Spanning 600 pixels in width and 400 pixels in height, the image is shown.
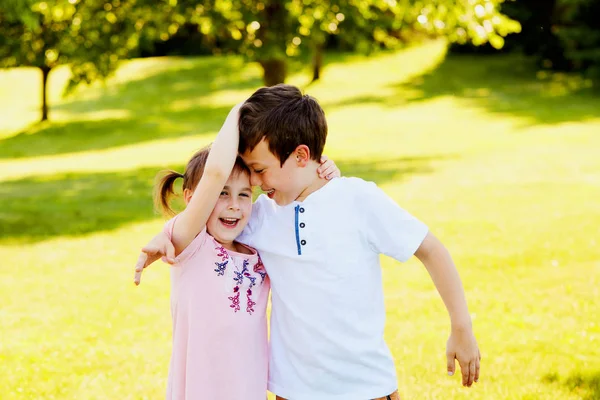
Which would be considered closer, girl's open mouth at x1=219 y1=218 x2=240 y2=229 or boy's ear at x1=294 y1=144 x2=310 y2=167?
boy's ear at x1=294 y1=144 x2=310 y2=167

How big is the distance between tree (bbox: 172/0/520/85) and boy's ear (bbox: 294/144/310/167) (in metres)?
11.1

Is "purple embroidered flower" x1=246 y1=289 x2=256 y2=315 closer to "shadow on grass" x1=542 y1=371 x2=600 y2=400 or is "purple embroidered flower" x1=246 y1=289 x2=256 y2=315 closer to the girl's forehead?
the girl's forehead

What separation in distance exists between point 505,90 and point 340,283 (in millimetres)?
29682

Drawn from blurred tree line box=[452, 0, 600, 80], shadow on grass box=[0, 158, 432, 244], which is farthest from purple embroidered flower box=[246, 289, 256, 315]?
blurred tree line box=[452, 0, 600, 80]

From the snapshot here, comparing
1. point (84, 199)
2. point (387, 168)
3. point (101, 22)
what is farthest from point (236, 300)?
point (101, 22)

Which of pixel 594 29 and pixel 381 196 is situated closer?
pixel 381 196

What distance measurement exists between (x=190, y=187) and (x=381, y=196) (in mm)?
806

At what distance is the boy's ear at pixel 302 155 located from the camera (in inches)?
116

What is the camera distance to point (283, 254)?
3014mm

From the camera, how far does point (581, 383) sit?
203 inches

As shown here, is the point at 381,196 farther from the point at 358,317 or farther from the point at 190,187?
the point at 190,187

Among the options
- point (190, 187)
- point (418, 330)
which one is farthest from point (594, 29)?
point (190, 187)

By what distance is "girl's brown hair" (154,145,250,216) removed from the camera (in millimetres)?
3110

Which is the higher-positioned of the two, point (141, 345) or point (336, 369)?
point (336, 369)
